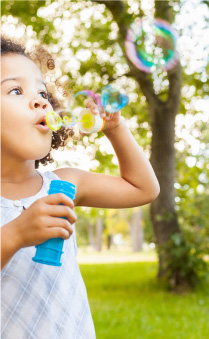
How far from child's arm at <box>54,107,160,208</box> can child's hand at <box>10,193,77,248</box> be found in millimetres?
493

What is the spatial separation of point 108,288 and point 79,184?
6.41m

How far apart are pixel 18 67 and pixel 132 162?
0.49 metres

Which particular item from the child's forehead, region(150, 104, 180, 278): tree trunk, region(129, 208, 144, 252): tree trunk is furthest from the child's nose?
region(129, 208, 144, 252): tree trunk

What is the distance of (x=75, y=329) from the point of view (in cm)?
126

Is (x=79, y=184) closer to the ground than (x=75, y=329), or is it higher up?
higher up

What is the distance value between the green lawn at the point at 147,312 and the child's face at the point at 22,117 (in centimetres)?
325

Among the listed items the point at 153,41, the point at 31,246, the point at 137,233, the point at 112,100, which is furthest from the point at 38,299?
the point at 137,233

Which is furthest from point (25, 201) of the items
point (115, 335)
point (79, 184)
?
point (115, 335)

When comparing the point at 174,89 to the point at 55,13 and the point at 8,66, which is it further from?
the point at 8,66

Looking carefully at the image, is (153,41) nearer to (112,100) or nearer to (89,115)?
(112,100)

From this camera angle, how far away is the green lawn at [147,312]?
4223 millimetres

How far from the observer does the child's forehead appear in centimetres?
128

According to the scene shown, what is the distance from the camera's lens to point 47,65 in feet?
5.20

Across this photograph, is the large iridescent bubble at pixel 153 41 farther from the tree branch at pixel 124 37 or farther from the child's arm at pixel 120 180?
the child's arm at pixel 120 180
